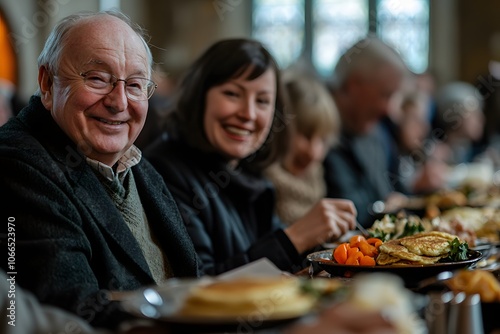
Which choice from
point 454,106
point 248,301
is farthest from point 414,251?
point 454,106

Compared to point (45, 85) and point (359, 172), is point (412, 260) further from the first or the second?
point (359, 172)

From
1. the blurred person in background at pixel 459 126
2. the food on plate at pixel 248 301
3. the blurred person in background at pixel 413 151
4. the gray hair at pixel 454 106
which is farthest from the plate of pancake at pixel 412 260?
the gray hair at pixel 454 106

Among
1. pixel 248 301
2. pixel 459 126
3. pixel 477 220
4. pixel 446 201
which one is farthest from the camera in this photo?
pixel 459 126

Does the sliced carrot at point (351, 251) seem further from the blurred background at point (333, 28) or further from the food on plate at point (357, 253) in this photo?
the blurred background at point (333, 28)

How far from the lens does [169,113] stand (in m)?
2.95

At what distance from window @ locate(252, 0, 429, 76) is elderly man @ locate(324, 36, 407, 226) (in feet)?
23.6

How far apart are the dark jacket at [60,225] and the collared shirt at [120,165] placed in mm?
57

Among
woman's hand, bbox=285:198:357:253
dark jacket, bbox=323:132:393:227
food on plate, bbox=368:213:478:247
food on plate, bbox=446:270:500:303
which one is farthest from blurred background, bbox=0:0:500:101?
food on plate, bbox=446:270:500:303

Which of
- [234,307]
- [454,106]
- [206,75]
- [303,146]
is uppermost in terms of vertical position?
[206,75]

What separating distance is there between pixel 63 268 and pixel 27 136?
37cm

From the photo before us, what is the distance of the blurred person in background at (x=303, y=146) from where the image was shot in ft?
12.9

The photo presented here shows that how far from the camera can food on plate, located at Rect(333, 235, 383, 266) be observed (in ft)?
6.53

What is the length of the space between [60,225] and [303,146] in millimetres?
2476

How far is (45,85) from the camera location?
196 centimetres
